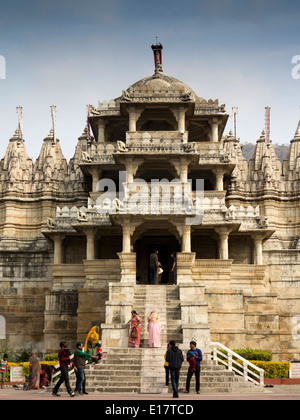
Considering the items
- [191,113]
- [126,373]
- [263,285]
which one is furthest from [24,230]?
[126,373]

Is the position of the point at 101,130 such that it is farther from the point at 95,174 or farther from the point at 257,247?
the point at 257,247

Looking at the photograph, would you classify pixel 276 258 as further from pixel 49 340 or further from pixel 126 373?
pixel 126 373

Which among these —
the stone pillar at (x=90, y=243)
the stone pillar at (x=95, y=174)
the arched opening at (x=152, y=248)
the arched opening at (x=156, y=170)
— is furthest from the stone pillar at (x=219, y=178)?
the stone pillar at (x=90, y=243)

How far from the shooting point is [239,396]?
68.1 feet

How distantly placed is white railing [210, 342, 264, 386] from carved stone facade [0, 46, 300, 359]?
1969mm

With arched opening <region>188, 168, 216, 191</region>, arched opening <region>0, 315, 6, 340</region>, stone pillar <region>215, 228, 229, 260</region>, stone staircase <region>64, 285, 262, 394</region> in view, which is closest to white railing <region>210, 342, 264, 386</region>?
stone staircase <region>64, 285, 262, 394</region>

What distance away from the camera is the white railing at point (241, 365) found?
24.4 m

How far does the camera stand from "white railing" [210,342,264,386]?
79.9ft

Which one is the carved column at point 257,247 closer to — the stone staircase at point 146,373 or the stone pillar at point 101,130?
the stone staircase at point 146,373

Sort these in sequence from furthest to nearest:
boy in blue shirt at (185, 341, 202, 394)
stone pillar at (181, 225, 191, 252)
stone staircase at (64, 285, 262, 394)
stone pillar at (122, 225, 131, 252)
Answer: stone pillar at (181, 225, 191, 252) < stone pillar at (122, 225, 131, 252) < stone staircase at (64, 285, 262, 394) < boy in blue shirt at (185, 341, 202, 394)

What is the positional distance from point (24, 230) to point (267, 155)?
17396mm

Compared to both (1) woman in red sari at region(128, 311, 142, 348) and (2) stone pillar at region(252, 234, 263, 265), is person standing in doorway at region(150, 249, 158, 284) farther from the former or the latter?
(1) woman in red sari at region(128, 311, 142, 348)

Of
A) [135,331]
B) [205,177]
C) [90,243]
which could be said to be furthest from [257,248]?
[135,331]

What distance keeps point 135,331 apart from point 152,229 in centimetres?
1019
